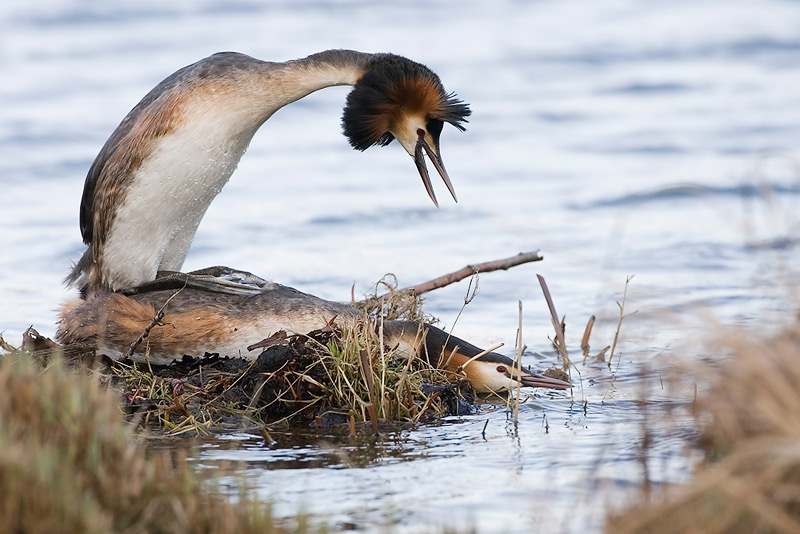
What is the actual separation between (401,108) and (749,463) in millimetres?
4030

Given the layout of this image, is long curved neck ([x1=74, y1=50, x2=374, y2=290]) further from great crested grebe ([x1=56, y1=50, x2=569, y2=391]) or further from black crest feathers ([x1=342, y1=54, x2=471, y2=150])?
black crest feathers ([x1=342, y1=54, x2=471, y2=150])

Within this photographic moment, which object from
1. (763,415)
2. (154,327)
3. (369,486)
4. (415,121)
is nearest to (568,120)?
(415,121)

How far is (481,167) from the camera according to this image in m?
14.1

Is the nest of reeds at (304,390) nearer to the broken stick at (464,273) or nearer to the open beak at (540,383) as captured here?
the open beak at (540,383)

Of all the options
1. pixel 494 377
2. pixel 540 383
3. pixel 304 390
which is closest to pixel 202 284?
pixel 304 390

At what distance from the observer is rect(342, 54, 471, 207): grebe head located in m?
7.13

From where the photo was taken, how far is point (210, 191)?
7285 mm

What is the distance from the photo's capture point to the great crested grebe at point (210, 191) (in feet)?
22.6

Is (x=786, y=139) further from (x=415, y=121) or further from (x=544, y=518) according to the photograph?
(x=544, y=518)

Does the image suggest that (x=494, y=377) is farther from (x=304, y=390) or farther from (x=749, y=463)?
(x=749, y=463)

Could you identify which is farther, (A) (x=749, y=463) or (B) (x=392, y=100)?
(B) (x=392, y=100)

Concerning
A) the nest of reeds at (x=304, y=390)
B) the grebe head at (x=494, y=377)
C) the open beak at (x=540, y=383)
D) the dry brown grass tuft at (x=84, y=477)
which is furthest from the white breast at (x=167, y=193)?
the dry brown grass tuft at (x=84, y=477)

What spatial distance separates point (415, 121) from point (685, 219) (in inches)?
196

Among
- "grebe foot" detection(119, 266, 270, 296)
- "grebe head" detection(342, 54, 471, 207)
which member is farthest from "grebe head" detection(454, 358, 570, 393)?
"grebe foot" detection(119, 266, 270, 296)
